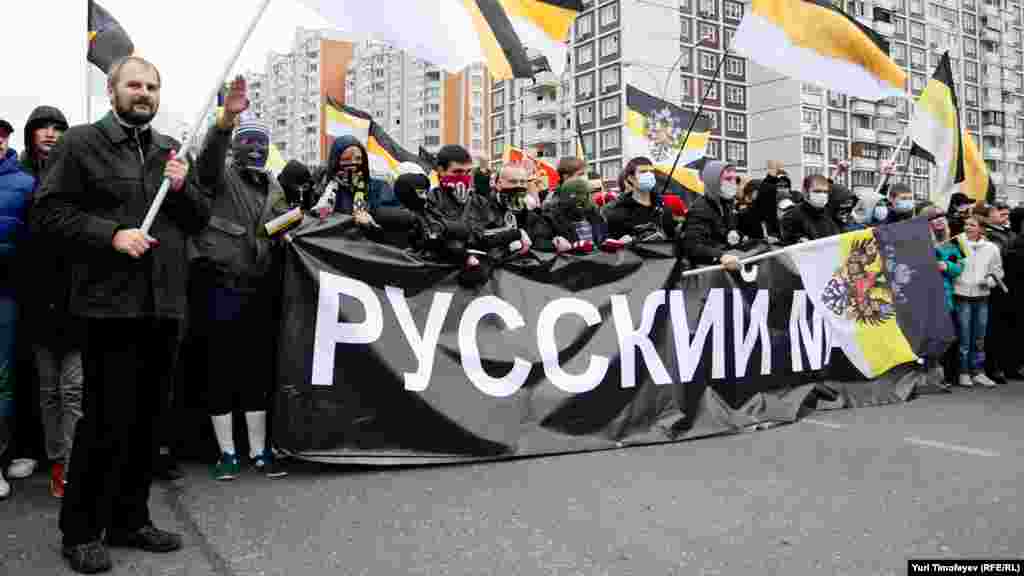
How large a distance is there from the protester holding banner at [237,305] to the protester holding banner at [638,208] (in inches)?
118

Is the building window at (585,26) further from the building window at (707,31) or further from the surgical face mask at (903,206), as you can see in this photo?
the surgical face mask at (903,206)

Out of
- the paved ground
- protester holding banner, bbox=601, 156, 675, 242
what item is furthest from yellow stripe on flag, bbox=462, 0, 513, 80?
the paved ground

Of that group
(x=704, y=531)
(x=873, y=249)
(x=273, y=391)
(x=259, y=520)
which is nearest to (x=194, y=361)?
(x=273, y=391)

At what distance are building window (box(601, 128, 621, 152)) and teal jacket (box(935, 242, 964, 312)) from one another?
56226mm

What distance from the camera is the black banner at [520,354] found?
15.8 ft

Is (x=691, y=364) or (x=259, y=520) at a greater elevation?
(x=691, y=364)

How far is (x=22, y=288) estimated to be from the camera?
14.3ft

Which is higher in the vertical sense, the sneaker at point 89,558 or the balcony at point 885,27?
the balcony at point 885,27

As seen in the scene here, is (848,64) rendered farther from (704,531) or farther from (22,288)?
(22,288)

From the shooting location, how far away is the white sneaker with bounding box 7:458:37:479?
4.68 metres

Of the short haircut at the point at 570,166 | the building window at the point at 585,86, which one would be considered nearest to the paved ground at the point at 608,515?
the short haircut at the point at 570,166

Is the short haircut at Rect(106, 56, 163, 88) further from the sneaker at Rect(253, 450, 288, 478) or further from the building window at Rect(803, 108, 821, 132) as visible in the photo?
the building window at Rect(803, 108, 821, 132)

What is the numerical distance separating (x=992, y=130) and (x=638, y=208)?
298 feet

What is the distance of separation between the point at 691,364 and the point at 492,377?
5.17 ft
